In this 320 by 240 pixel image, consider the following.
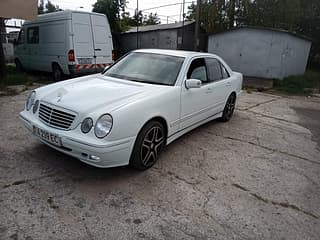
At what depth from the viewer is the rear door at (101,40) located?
834 centimetres

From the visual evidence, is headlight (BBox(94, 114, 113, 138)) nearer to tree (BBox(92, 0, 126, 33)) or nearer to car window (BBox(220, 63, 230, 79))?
car window (BBox(220, 63, 230, 79))

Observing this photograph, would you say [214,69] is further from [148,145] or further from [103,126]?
[103,126]

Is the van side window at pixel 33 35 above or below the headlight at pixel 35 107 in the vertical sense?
above

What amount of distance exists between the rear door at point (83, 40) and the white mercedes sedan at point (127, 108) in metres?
4.52

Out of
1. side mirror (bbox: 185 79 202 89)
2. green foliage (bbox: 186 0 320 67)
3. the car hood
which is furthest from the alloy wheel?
green foliage (bbox: 186 0 320 67)

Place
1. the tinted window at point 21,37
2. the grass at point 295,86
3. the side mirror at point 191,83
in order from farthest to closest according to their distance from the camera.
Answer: the grass at point 295,86 < the tinted window at point 21,37 < the side mirror at point 191,83

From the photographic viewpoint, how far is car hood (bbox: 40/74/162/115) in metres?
2.60

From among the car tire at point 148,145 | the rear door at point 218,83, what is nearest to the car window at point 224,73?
the rear door at point 218,83

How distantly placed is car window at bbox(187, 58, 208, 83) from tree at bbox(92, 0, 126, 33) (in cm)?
1448

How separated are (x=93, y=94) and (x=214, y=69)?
2.46 metres

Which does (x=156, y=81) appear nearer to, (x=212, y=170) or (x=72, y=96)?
(x=72, y=96)

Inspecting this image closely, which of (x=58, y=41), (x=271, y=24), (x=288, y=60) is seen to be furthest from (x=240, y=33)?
(x=58, y=41)

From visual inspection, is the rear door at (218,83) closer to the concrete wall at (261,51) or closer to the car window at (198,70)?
the car window at (198,70)

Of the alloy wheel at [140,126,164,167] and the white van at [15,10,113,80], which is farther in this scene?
the white van at [15,10,113,80]
